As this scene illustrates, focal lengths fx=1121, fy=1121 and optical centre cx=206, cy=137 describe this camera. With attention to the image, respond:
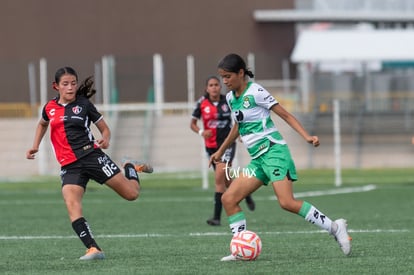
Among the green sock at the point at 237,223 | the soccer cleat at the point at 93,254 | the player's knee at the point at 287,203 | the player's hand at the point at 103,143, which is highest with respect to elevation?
the player's hand at the point at 103,143

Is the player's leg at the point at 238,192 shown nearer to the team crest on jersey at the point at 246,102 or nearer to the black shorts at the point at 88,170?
the team crest on jersey at the point at 246,102

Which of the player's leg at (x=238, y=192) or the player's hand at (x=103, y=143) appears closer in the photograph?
the player's leg at (x=238, y=192)

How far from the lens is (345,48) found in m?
39.0

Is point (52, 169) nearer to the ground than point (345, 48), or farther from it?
nearer to the ground

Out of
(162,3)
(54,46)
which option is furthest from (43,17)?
(162,3)

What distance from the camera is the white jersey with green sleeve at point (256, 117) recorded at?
10992 millimetres

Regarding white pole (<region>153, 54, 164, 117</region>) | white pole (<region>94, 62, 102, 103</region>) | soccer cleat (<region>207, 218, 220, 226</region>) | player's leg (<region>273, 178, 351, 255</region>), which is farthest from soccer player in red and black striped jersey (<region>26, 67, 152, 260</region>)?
white pole (<region>94, 62, 102, 103</region>)

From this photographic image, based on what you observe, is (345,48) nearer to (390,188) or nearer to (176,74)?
(176,74)

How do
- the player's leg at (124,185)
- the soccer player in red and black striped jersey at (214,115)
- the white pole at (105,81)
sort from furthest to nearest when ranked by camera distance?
the white pole at (105,81) < the soccer player in red and black striped jersey at (214,115) < the player's leg at (124,185)

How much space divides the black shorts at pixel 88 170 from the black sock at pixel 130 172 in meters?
0.48

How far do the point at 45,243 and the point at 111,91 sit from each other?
22492 millimetres

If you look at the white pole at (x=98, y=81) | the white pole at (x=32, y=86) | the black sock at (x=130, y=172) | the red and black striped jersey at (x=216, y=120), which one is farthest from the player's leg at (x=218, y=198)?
the white pole at (x=32, y=86)

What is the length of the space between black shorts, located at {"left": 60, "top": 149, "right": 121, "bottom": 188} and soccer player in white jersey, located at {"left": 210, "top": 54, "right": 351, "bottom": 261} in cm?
129

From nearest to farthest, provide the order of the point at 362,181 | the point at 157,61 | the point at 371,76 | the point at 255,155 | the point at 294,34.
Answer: the point at 255,155 → the point at 362,181 → the point at 157,61 → the point at 371,76 → the point at 294,34
